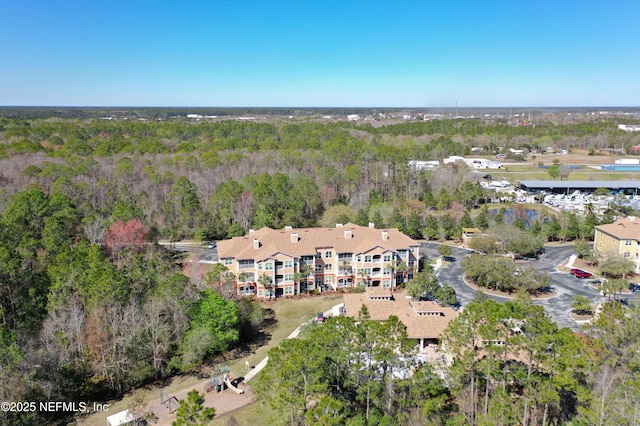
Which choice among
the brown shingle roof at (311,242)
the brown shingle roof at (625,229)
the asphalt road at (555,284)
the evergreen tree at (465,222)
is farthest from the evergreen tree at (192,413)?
the evergreen tree at (465,222)

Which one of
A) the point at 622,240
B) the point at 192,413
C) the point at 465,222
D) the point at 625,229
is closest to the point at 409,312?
the point at 192,413

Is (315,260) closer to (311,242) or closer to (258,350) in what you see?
(311,242)

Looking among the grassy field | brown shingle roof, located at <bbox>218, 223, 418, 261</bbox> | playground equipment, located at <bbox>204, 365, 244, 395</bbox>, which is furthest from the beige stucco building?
playground equipment, located at <bbox>204, 365, 244, 395</bbox>

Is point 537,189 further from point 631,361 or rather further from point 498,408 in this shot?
point 498,408

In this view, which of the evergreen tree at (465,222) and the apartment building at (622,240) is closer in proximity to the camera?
the apartment building at (622,240)

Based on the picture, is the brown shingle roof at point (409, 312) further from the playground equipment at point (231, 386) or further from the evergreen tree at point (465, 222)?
the evergreen tree at point (465, 222)

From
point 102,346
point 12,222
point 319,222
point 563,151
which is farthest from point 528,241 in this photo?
point 563,151
